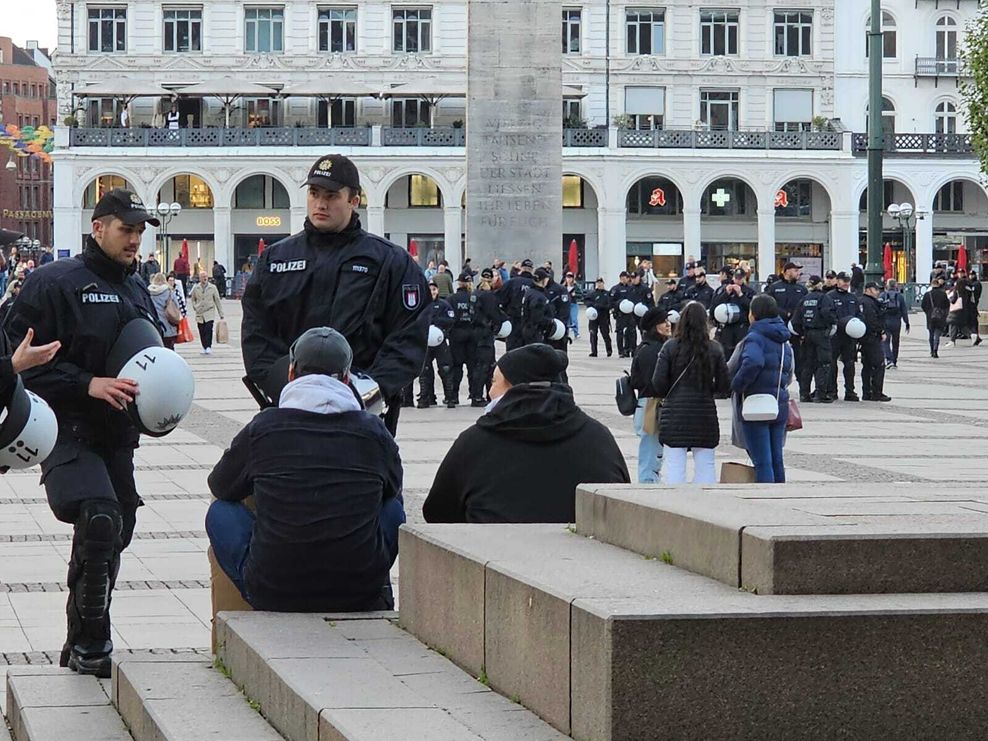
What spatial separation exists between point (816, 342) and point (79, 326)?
19005 mm

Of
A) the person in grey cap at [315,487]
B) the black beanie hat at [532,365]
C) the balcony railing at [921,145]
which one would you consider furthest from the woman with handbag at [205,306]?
the balcony railing at [921,145]

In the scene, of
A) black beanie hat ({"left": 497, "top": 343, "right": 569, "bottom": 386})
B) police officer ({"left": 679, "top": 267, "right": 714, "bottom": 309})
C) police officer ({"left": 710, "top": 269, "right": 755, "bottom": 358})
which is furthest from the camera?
police officer ({"left": 679, "top": 267, "right": 714, "bottom": 309})

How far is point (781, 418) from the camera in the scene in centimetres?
1462

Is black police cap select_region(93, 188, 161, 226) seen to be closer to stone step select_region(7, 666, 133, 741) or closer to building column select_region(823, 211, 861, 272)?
stone step select_region(7, 666, 133, 741)

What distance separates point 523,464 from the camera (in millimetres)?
7586

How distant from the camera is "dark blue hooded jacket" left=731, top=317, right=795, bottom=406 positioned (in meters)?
14.4

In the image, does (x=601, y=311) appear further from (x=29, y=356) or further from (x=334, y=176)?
(x=29, y=356)

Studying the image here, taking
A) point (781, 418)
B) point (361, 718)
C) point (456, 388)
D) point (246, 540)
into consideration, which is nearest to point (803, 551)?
point (361, 718)

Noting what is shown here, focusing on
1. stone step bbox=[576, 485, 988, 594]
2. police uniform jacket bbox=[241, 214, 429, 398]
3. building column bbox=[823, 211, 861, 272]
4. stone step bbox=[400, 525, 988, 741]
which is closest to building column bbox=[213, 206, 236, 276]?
building column bbox=[823, 211, 861, 272]

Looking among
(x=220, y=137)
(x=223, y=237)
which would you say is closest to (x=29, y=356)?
(x=220, y=137)

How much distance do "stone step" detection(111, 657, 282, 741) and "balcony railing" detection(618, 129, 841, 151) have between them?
6940 cm

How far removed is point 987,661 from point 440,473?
9.78 feet

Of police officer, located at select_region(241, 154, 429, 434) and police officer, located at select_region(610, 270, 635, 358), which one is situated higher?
police officer, located at select_region(241, 154, 429, 434)

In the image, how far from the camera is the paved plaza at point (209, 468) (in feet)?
28.6
